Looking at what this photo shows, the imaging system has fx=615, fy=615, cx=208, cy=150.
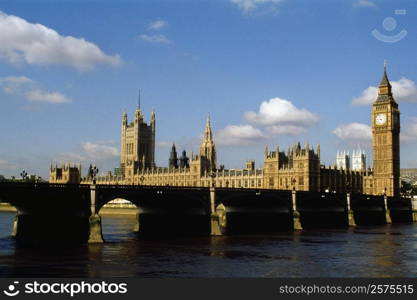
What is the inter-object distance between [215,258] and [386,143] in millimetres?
138932

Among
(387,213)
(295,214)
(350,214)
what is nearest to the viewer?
(295,214)


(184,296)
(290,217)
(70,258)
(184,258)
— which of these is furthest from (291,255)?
(290,217)

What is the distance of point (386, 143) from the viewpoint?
193 meters

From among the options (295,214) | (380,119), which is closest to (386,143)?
(380,119)

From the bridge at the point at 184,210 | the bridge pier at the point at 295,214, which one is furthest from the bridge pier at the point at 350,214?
the bridge pier at the point at 295,214

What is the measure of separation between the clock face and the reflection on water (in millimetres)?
107964

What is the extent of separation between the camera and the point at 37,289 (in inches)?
1313

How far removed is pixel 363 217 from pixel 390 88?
218ft

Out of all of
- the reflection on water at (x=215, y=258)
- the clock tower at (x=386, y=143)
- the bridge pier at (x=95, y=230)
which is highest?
the clock tower at (x=386, y=143)

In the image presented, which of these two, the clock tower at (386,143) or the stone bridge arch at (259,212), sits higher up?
the clock tower at (386,143)

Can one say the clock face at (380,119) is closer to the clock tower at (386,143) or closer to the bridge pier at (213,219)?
the clock tower at (386,143)

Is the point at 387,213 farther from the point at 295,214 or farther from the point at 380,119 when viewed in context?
the point at 380,119

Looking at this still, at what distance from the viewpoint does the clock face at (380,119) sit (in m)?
193

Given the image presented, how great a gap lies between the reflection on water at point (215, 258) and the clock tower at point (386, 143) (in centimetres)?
10454
